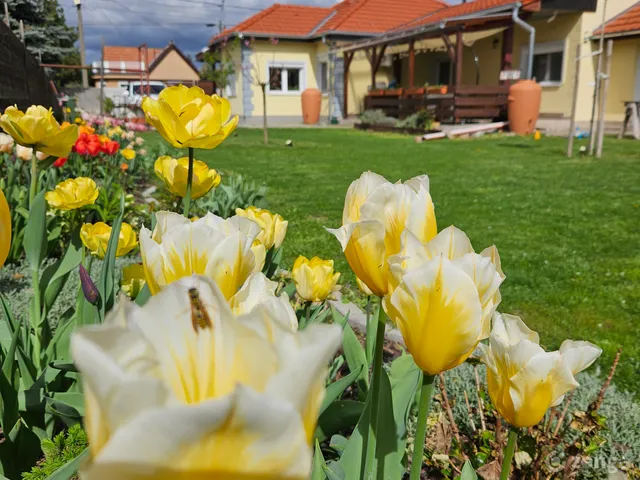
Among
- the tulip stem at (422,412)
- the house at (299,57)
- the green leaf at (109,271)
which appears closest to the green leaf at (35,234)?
the green leaf at (109,271)

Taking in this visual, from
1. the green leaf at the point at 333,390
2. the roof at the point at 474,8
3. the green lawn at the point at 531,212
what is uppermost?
the roof at the point at 474,8

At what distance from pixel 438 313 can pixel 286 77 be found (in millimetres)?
24609

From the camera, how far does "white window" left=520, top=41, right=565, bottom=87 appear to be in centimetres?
1670

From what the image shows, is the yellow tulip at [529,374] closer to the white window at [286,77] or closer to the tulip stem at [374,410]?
the tulip stem at [374,410]

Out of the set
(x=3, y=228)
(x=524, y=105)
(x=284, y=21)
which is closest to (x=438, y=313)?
(x=3, y=228)

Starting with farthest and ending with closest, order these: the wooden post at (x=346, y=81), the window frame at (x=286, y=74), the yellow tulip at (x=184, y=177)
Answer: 1. the window frame at (x=286, y=74)
2. the wooden post at (x=346, y=81)
3. the yellow tulip at (x=184, y=177)

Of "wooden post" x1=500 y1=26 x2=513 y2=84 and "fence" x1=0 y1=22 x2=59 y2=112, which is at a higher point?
"wooden post" x1=500 y1=26 x2=513 y2=84

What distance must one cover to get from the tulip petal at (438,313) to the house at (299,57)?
22.9 m

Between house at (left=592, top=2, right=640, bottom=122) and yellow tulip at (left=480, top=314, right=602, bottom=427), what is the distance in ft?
54.7

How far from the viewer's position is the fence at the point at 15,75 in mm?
4751

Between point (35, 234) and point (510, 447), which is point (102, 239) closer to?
point (35, 234)

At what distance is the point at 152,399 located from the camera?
300 millimetres

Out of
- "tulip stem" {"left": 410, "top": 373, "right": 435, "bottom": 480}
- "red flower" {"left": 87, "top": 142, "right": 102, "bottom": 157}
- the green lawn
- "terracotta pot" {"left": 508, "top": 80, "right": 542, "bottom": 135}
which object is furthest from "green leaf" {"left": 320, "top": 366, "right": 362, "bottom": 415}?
"terracotta pot" {"left": 508, "top": 80, "right": 542, "bottom": 135}

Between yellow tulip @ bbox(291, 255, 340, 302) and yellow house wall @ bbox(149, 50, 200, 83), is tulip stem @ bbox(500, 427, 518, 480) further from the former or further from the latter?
yellow house wall @ bbox(149, 50, 200, 83)
